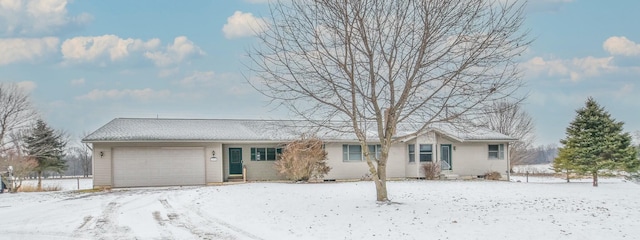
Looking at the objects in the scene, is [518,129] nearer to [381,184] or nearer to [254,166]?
[254,166]

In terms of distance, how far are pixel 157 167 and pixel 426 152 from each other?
13792 mm

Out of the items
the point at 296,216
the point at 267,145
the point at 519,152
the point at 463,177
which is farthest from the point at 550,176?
the point at 296,216

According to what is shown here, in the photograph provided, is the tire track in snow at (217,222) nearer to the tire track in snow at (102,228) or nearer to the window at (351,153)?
the tire track in snow at (102,228)

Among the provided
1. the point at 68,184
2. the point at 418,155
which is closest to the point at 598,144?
the point at 418,155

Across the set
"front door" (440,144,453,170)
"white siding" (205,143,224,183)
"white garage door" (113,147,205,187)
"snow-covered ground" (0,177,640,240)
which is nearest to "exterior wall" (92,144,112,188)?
"white garage door" (113,147,205,187)

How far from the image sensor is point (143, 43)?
75.5ft

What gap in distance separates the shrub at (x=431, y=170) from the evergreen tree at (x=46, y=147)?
21517 mm

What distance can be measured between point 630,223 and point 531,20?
529 centimetres

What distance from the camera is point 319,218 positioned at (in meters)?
12.2

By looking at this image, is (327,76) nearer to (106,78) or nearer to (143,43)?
(143,43)

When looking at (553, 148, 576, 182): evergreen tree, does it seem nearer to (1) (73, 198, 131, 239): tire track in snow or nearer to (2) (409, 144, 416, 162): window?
(2) (409, 144, 416, 162): window

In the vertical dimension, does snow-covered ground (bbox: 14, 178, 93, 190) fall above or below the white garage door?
below

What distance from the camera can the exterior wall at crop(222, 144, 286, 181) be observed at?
26859mm

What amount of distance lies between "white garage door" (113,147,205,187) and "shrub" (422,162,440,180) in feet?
37.1
